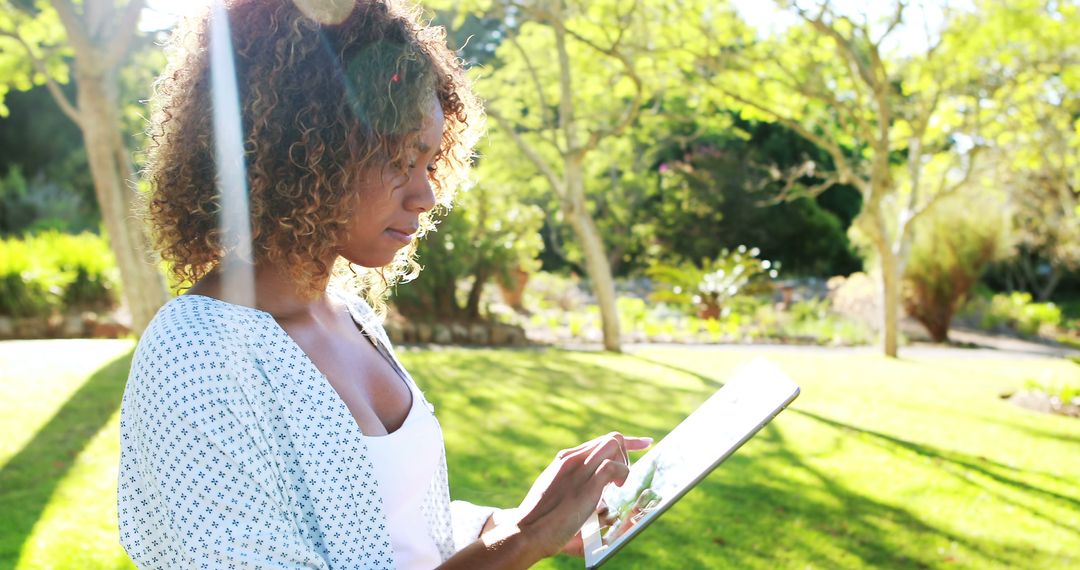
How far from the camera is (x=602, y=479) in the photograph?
4.43 feet

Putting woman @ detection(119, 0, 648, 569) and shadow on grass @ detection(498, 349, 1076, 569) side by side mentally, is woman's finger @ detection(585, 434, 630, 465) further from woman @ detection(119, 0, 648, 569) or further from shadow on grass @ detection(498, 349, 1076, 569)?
shadow on grass @ detection(498, 349, 1076, 569)

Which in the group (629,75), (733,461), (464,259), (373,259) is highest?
(629,75)

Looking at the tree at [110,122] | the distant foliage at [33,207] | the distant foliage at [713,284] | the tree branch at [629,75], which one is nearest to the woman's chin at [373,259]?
the tree at [110,122]

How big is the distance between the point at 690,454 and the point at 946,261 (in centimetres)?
1511

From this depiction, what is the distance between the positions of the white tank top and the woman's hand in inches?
7.7

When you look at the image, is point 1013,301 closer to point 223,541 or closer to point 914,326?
point 914,326

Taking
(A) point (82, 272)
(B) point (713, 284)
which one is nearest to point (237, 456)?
(A) point (82, 272)

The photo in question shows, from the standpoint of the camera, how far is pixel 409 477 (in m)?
1.45

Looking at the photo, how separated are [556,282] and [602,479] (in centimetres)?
1684

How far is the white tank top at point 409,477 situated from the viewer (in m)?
1.39

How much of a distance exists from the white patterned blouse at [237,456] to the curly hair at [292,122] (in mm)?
137

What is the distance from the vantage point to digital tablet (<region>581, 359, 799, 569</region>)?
140 cm

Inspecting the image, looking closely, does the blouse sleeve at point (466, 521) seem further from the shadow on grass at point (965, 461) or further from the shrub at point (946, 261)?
the shrub at point (946, 261)

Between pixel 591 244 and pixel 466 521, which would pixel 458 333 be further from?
pixel 466 521
